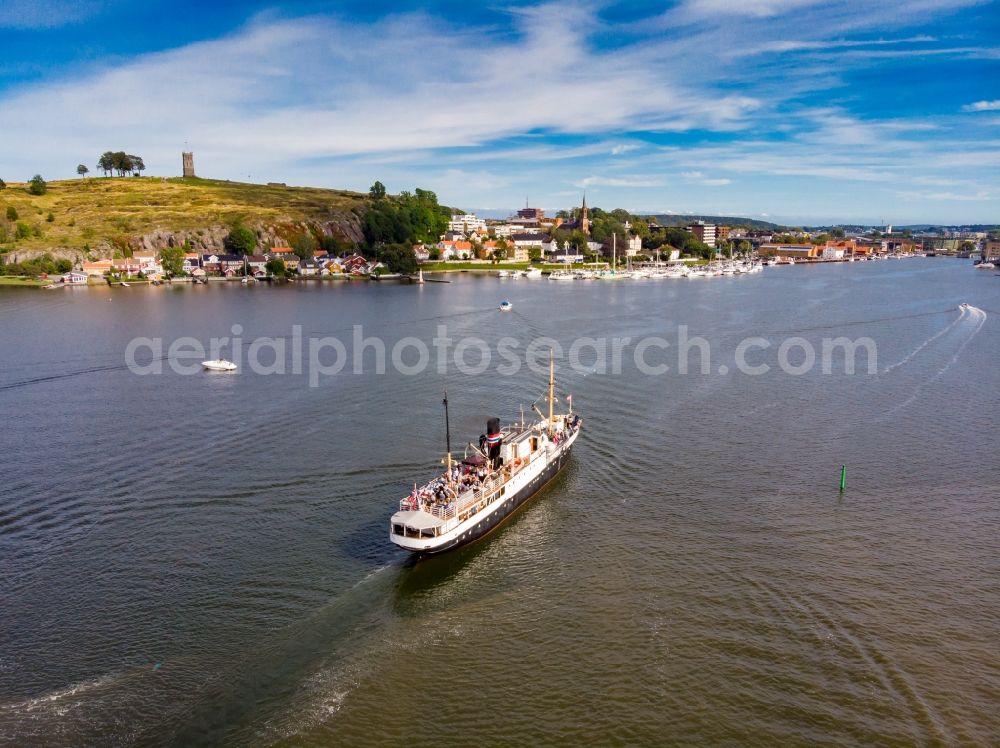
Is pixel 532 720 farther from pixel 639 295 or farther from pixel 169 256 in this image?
pixel 169 256

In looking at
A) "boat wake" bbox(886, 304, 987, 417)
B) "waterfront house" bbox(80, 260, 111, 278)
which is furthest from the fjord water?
"waterfront house" bbox(80, 260, 111, 278)

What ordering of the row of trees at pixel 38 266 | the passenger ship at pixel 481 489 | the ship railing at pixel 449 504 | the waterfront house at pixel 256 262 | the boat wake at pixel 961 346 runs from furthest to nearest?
the waterfront house at pixel 256 262 → the row of trees at pixel 38 266 → the boat wake at pixel 961 346 → the ship railing at pixel 449 504 → the passenger ship at pixel 481 489

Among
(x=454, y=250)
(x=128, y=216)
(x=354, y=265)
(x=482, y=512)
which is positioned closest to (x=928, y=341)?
(x=482, y=512)

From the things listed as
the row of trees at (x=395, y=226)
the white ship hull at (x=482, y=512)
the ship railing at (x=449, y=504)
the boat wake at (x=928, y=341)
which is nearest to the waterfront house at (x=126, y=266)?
the row of trees at (x=395, y=226)

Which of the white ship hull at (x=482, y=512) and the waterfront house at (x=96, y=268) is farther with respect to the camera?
the waterfront house at (x=96, y=268)

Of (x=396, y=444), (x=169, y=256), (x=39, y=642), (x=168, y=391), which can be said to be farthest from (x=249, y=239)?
(x=39, y=642)

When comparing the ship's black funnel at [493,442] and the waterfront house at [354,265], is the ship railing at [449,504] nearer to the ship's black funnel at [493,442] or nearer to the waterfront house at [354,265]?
the ship's black funnel at [493,442]

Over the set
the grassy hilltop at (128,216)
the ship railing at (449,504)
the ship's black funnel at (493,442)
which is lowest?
the ship railing at (449,504)

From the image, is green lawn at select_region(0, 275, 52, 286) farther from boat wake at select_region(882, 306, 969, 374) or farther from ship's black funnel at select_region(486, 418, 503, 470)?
boat wake at select_region(882, 306, 969, 374)
